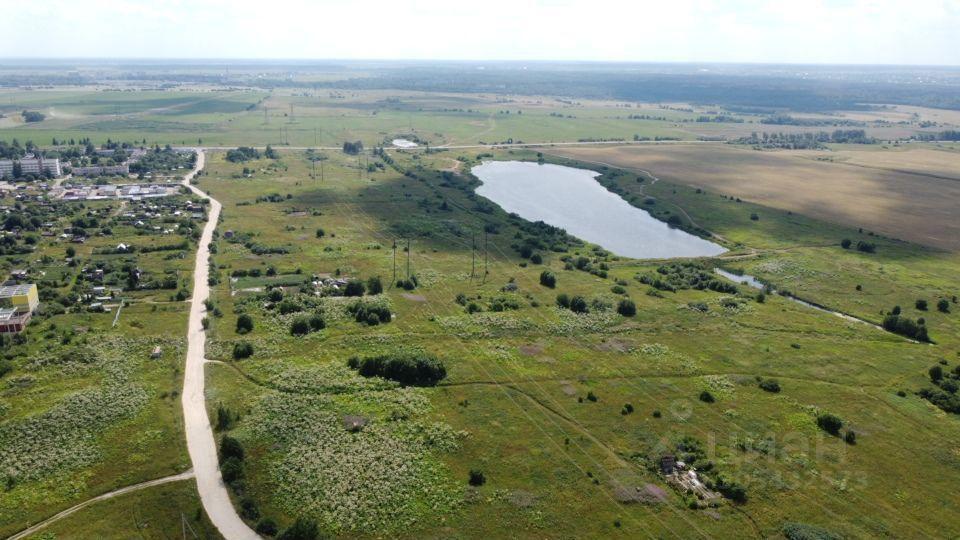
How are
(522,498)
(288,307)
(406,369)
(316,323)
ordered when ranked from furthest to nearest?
(288,307), (316,323), (406,369), (522,498)

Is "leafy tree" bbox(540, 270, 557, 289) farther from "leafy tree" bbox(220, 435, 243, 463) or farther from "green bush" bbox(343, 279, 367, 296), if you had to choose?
"leafy tree" bbox(220, 435, 243, 463)

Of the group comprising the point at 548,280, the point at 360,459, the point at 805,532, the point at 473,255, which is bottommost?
the point at 360,459

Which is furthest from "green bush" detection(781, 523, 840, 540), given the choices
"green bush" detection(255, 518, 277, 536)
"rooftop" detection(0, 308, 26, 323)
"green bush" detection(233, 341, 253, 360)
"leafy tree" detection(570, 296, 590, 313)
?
"rooftop" detection(0, 308, 26, 323)

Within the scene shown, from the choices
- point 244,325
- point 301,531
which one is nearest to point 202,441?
point 301,531

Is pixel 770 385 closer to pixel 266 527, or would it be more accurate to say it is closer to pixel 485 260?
pixel 266 527

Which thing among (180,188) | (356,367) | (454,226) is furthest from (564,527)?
(180,188)

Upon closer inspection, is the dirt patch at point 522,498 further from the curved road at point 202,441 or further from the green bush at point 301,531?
the curved road at point 202,441
